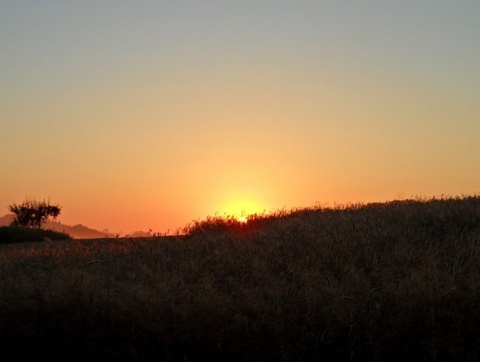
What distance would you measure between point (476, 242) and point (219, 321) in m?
7.78

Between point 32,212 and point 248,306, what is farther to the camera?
point 32,212

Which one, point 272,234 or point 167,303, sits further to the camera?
point 272,234

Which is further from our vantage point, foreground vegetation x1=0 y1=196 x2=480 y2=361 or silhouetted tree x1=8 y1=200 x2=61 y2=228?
silhouetted tree x1=8 y1=200 x2=61 y2=228

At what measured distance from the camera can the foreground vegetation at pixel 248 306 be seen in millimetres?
9852

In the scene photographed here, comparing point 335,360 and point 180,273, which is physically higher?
point 180,273

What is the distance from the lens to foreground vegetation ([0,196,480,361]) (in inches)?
388

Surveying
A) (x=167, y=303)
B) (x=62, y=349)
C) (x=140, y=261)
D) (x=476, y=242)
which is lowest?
(x=62, y=349)

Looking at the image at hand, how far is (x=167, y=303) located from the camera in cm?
1055

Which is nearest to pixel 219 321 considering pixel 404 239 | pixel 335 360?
pixel 335 360

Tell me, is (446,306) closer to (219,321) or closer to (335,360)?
(335,360)

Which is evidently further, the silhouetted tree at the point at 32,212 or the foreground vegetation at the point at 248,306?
the silhouetted tree at the point at 32,212

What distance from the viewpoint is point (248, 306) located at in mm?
10633

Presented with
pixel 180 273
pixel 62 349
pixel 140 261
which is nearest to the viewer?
pixel 62 349

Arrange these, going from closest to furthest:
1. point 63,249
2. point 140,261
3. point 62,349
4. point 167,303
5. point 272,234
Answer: point 62,349 → point 167,303 → point 140,261 → point 63,249 → point 272,234
